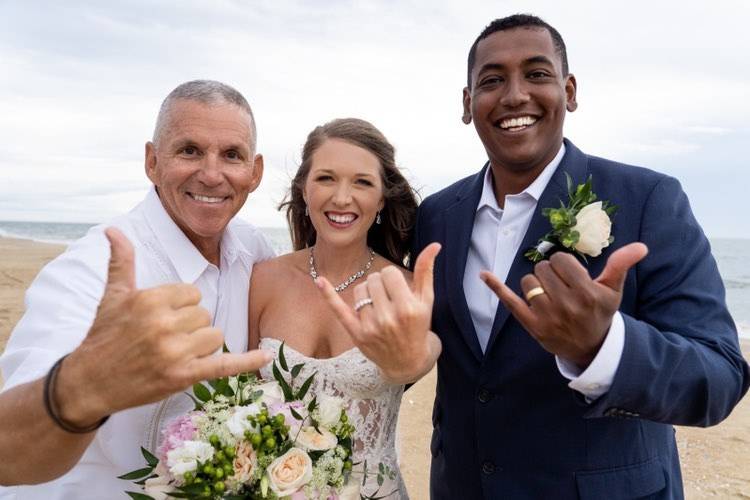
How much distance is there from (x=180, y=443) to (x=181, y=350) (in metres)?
0.85

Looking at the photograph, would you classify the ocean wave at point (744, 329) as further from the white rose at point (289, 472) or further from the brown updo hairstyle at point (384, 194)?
the white rose at point (289, 472)

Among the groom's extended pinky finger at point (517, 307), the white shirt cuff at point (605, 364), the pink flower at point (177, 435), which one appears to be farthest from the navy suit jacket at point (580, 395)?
the pink flower at point (177, 435)

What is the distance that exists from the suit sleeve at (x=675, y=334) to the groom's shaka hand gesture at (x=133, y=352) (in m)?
1.41

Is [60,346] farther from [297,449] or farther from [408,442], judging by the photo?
[408,442]

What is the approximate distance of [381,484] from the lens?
11.5ft

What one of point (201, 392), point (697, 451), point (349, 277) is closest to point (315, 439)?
point (201, 392)

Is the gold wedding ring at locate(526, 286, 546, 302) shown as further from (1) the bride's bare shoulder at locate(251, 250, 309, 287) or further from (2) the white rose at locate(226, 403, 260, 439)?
(1) the bride's bare shoulder at locate(251, 250, 309, 287)

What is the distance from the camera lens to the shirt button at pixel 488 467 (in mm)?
3062

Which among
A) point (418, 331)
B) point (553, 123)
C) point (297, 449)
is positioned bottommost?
point (297, 449)

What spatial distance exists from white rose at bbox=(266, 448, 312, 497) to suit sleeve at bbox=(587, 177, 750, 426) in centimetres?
113

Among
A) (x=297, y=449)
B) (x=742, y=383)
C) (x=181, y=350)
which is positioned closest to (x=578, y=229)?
(x=742, y=383)

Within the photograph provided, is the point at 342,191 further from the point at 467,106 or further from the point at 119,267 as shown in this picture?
the point at 119,267

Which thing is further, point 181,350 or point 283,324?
point 283,324

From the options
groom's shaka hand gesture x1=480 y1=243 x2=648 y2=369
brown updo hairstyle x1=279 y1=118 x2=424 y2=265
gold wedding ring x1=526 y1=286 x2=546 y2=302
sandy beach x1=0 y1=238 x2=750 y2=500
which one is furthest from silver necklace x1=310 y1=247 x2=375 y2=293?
sandy beach x1=0 y1=238 x2=750 y2=500
